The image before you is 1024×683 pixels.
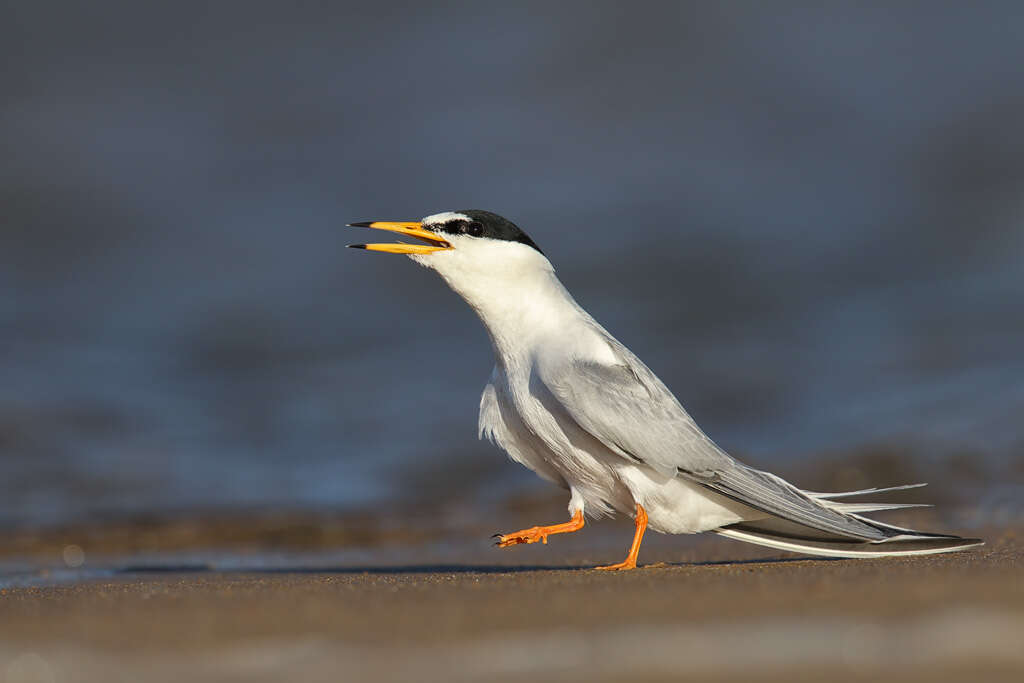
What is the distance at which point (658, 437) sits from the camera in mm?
4535

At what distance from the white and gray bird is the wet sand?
64 cm

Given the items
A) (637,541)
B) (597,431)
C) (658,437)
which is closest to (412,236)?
(597,431)

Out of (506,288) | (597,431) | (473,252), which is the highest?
(473,252)

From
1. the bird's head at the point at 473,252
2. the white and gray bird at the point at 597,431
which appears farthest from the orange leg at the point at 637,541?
the bird's head at the point at 473,252

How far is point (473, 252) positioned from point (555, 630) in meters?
2.43

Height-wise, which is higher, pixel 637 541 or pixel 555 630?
pixel 637 541

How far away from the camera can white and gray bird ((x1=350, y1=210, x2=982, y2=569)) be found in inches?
179

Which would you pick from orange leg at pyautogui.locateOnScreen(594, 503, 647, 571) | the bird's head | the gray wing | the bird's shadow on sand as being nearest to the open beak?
the bird's head

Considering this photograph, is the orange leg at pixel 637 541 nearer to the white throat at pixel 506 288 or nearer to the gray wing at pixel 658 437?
the gray wing at pixel 658 437

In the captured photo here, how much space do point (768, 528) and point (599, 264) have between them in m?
11.7

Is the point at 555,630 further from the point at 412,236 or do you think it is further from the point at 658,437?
the point at 412,236

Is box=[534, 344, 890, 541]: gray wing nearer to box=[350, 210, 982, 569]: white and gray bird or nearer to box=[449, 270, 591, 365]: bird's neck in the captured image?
box=[350, 210, 982, 569]: white and gray bird

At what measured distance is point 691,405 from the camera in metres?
11.6

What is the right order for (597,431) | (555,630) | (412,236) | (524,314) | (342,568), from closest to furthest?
(555,630) < (597,431) < (524,314) < (412,236) < (342,568)
